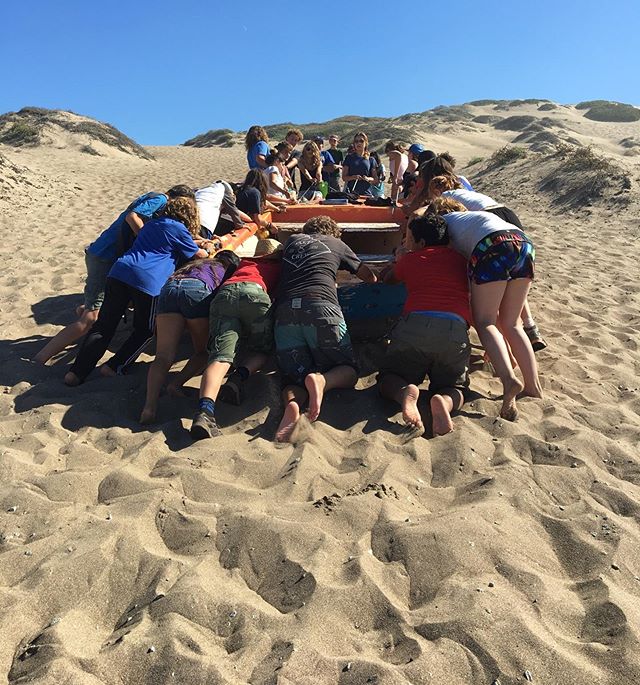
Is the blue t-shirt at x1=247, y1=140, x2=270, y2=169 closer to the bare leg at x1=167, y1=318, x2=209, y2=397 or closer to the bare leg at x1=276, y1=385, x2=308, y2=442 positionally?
the bare leg at x1=167, y1=318, x2=209, y2=397

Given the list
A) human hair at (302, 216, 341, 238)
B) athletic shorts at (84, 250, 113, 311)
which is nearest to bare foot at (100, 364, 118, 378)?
athletic shorts at (84, 250, 113, 311)

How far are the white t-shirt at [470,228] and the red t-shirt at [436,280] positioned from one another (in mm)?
70

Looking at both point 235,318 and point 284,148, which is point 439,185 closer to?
point 235,318

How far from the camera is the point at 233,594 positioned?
1.97 meters

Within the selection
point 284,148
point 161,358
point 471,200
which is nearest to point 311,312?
point 161,358

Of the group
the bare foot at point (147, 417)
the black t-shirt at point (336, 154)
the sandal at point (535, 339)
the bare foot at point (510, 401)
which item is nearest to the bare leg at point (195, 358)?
the bare foot at point (147, 417)

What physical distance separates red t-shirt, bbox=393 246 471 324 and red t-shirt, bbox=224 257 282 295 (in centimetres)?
89

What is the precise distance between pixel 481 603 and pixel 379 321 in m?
2.73

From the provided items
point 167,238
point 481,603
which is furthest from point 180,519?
point 167,238

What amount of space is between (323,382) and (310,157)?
5.92 m

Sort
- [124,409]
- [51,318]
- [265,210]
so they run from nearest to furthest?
[124,409]
[51,318]
[265,210]

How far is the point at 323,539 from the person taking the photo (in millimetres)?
2209

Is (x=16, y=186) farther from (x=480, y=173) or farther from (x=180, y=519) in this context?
(x=480, y=173)

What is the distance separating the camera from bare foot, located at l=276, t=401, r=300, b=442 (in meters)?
3.01
